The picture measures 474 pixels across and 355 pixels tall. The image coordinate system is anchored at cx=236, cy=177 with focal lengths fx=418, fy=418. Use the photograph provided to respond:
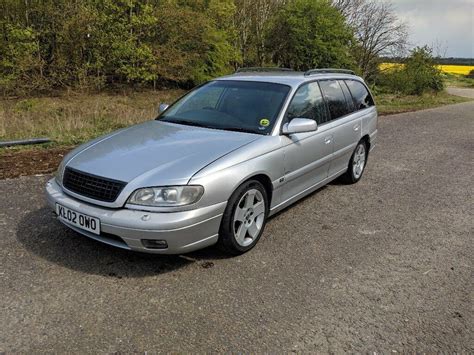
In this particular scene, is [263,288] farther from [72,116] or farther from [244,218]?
[72,116]

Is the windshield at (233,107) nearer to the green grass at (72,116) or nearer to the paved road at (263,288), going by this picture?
the paved road at (263,288)

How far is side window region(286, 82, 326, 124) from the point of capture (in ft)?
14.2

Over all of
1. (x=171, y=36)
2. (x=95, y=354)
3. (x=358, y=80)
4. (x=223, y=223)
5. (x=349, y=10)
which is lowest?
(x=95, y=354)

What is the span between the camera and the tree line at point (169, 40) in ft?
61.1

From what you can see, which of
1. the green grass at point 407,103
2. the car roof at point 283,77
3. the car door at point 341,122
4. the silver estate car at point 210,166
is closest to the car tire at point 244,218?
the silver estate car at point 210,166

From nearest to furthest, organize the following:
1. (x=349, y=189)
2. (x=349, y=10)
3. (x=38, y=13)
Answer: (x=349, y=189) → (x=38, y=13) → (x=349, y=10)

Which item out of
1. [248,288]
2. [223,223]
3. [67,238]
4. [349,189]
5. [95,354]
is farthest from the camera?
[349,189]

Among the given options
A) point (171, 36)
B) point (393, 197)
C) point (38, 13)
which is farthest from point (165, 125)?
point (171, 36)

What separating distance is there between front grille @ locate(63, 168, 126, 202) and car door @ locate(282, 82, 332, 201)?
1.66m

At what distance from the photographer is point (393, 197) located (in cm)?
Result: 539

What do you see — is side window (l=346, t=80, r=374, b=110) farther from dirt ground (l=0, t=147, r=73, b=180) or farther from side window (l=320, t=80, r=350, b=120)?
dirt ground (l=0, t=147, r=73, b=180)

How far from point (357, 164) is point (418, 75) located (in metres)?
23.3

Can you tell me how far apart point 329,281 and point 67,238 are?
2.34 meters

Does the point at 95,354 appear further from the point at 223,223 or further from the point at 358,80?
the point at 358,80
